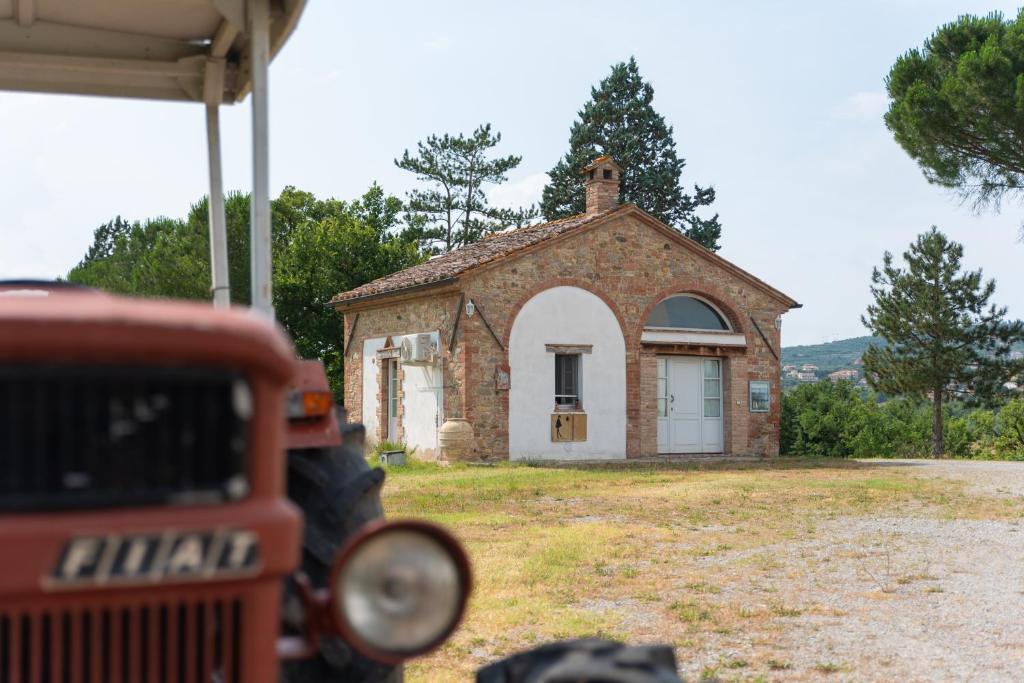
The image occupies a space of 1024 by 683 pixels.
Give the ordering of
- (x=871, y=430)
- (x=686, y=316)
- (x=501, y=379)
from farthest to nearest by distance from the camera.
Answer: (x=871, y=430) → (x=686, y=316) → (x=501, y=379)

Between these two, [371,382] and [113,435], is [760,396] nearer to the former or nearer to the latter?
[371,382]

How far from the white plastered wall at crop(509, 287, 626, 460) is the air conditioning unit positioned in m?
1.62

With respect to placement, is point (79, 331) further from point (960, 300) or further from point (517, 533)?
point (960, 300)

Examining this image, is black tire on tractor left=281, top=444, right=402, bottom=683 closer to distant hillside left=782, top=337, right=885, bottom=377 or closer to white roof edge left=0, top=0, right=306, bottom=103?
white roof edge left=0, top=0, right=306, bottom=103

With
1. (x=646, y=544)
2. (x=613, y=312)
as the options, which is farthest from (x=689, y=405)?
(x=646, y=544)

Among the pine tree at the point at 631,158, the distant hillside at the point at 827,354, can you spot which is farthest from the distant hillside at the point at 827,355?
the pine tree at the point at 631,158

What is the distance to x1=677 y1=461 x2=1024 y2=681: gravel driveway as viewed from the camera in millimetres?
5215

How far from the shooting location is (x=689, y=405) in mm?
22781

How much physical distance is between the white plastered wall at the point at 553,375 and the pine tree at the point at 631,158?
23441mm

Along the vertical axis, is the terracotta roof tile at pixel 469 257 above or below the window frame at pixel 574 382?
above

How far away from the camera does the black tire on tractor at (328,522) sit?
8.69ft

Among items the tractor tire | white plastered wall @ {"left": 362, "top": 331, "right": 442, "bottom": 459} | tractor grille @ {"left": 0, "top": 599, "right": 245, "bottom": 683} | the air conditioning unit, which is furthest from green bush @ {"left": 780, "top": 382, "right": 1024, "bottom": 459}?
tractor grille @ {"left": 0, "top": 599, "right": 245, "bottom": 683}

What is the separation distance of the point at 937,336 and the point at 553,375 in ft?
53.3

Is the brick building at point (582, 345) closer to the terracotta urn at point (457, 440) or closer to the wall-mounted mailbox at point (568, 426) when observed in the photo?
the wall-mounted mailbox at point (568, 426)
